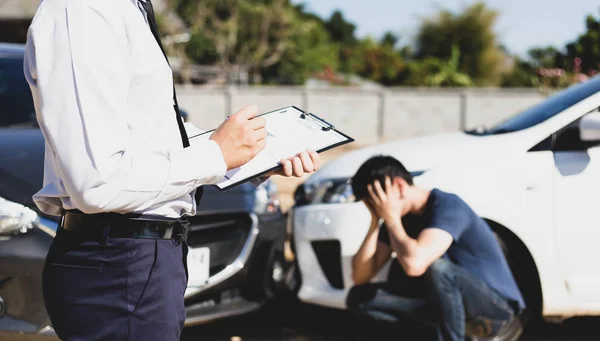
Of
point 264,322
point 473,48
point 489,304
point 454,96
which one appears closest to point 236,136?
point 489,304

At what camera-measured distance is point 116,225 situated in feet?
5.08

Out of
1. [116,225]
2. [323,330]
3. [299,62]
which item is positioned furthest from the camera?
[299,62]

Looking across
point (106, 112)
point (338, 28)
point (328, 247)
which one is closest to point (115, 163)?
point (106, 112)

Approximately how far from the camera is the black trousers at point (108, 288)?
5.09 feet

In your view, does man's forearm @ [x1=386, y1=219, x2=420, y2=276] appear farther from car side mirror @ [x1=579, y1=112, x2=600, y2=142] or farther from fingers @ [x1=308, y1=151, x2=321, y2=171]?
fingers @ [x1=308, y1=151, x2=321, y2=171]

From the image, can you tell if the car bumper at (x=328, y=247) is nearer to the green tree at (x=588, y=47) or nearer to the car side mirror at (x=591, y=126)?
the car side mirror at (x=591, y=126)

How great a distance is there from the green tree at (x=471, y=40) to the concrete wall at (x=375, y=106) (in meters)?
14.2

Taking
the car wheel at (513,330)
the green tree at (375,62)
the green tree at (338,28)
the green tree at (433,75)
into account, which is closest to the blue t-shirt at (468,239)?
the car wheel at (513,330)

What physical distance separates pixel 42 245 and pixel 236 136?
1.76m

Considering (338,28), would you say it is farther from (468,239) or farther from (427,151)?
(468,239)

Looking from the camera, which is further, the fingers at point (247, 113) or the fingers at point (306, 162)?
the fingers at point (306, 162)

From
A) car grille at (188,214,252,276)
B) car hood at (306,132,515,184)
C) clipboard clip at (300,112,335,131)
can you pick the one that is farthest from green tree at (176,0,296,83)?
clipboard clip at (300,112,335,131)

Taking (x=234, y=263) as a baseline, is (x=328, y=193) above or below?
above

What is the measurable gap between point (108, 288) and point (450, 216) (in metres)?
2.18
